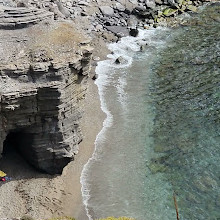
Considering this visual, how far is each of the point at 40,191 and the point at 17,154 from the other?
420 cm

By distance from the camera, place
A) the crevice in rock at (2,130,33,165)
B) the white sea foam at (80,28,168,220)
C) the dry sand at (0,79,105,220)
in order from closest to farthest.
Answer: the dry sand at (0,79,105,220) → the crevice in rock at (2,130,33,165) → the white sea foam at (80,28,168,220)

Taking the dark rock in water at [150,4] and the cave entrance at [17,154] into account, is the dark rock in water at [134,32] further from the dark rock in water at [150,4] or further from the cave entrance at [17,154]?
the cave entrance at [17,154]

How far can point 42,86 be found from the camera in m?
25.9

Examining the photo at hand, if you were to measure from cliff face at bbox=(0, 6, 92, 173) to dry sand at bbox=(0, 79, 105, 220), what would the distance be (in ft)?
2.87

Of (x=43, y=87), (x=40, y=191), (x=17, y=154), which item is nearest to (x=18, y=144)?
(x=17, y=154)

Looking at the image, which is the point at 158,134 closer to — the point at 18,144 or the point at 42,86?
the point at 18,144

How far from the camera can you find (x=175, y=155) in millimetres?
31938

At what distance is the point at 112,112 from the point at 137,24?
80.3ft

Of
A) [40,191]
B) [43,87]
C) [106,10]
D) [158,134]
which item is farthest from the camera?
[106,10]

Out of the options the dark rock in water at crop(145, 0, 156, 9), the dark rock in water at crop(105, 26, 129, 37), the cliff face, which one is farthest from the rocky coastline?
the dark rock in water at crop(145, 0, 156, 9)

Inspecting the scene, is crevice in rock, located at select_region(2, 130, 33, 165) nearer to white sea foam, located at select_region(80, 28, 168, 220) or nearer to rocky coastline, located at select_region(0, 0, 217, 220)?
rocky coastline, located at select_region(0, 0, 217, 220)

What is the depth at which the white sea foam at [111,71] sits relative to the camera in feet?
98.9

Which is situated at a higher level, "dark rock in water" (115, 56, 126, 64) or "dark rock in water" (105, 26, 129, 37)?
"dark rock in water" (105, 26, 129, 37)

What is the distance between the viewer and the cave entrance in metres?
28.8
